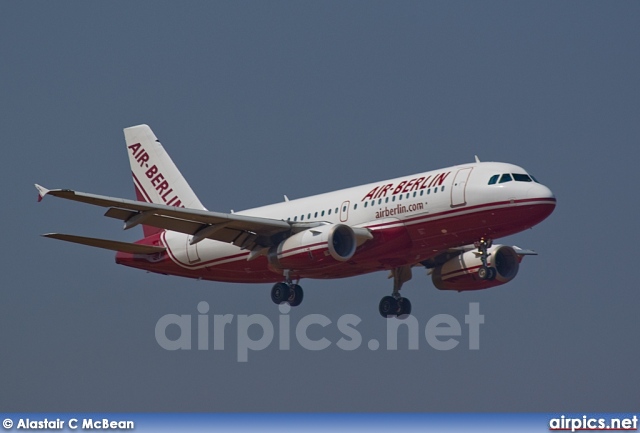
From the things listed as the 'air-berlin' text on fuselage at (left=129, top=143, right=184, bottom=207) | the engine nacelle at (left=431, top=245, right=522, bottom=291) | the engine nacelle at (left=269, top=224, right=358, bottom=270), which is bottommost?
the engine nacelle at (left=269, top=224, right=358, bottom=270)

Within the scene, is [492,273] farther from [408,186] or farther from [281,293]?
[281,293]

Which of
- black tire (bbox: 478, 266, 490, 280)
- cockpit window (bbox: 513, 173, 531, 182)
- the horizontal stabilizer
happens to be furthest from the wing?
cockpit window (bbox: 513, 173, 531, 182)

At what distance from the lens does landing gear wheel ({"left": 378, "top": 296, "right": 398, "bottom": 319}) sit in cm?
7175

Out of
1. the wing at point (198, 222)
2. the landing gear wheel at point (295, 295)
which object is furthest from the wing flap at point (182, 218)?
the landing gear wheel at point (295, 295)

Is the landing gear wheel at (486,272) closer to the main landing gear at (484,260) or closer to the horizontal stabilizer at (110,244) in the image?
the main landing gear at (484,260)

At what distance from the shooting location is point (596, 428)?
54375 mm

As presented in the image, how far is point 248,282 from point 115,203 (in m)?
11.0

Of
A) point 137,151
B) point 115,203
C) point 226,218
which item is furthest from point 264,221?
point 137,151

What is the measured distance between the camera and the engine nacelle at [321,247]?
64062mm

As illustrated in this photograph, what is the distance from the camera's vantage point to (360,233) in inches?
2537

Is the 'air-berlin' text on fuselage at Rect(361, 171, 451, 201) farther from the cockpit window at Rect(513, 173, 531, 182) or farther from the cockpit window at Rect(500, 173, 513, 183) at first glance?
the cockpit window at Rect(513, 173, 531, 182)

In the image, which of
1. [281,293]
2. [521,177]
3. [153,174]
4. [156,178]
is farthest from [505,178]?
[153,174]

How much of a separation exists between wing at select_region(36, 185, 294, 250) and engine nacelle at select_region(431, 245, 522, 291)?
27.6 feet

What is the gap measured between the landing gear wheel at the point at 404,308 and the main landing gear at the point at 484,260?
242 inches
